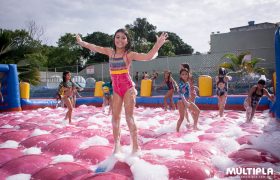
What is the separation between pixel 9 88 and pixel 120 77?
776 centimetres

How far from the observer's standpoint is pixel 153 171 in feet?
8.29

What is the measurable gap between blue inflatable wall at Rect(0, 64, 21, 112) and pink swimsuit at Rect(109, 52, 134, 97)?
7556 mm

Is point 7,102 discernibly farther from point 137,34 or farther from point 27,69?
point 137,34

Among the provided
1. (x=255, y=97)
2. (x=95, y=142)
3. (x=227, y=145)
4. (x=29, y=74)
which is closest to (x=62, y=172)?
(x=95, y=142)

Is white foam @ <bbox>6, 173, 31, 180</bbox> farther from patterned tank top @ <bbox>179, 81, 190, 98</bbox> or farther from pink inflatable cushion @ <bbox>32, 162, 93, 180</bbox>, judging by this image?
patterned tank top @ <bbox>179, 81, 190, 98</bbox>

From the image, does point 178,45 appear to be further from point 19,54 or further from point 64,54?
point 19,54

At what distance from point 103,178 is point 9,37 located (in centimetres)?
1687

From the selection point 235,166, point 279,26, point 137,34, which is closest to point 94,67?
point 279,26

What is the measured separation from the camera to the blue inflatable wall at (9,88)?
9641 mm

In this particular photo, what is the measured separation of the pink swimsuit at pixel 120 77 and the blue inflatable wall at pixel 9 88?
7556 mm

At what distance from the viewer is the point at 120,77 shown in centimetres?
322

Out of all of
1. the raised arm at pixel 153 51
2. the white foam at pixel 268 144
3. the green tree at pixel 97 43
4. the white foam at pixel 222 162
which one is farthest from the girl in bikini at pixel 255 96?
the green tree at pixel 97 43

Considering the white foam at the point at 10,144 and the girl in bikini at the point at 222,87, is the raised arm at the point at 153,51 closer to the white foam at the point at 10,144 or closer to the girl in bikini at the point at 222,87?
the white foam at the point at 10,144

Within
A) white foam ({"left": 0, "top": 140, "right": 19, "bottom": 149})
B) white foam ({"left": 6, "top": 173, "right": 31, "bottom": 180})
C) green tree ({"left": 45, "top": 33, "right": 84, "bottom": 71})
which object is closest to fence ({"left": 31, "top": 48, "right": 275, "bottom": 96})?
white foam ({"left": 0, "top": 140, "right": 19, "bottom": 149})
